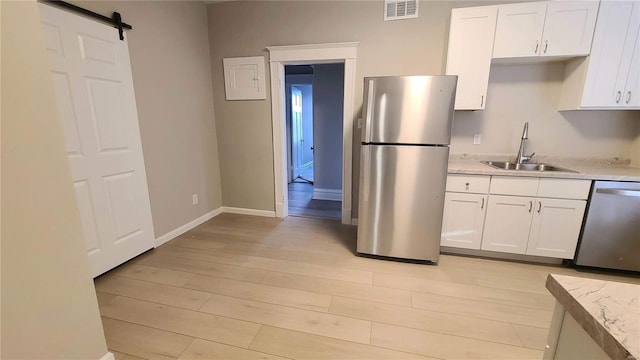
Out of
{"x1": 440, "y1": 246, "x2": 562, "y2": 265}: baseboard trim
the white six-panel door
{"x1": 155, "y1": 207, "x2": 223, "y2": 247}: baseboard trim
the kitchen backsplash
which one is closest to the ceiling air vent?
the kitchen backsplash

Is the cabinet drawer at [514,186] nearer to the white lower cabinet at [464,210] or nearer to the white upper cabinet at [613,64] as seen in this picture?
the white lower cabinet at [464,210]

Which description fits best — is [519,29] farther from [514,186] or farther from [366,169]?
[366,169]

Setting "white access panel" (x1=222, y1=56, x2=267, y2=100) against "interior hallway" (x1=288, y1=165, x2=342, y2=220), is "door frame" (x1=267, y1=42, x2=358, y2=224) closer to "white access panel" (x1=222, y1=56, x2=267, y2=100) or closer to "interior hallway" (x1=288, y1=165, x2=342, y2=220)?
"white access panel" (x1=222, y1=56, x2=267, y2=100)

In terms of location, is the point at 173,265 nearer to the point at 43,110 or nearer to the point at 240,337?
the point at 240,337

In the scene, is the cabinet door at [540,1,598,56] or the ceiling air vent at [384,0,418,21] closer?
the cabinet door at [540,1,598,56]

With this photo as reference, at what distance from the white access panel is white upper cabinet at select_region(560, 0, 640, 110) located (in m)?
3.22

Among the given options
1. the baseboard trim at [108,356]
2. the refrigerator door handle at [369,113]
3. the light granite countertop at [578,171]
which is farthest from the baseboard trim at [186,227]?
the light granite countertop at [578,171]

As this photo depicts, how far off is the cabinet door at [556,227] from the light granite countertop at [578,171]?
0.23 metres

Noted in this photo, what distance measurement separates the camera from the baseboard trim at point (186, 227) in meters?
2.91

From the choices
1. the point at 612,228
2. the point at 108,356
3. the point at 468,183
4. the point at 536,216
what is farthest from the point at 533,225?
the point at 108,356

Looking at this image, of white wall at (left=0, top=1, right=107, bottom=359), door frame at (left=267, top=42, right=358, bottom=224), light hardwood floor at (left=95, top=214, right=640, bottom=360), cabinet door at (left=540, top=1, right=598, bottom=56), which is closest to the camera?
white wall at (left=0, top=1, right=107, bottom=359)

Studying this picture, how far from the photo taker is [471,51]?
99.5 inches

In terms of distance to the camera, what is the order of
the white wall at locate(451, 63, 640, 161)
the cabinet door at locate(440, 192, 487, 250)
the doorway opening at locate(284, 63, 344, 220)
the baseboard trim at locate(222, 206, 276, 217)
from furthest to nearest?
1. the doorway opening at locate(284, 63, 344, 220)
2. the baseboard trim at locate(222, 206, 276, 217)
3. the white wall at locate(451, 63, 640, 161)
4. the cabinet door at locate(440, 192, 487, 250)

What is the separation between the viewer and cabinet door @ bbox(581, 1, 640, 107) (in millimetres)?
2197
